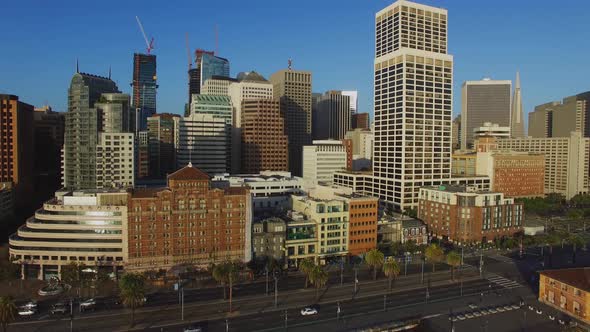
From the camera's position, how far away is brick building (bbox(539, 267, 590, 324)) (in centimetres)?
8494

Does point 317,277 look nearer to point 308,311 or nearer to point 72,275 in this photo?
point 308,311

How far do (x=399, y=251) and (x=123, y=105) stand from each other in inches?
4929

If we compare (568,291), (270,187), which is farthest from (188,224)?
(568,291)

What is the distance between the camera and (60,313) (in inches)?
3374

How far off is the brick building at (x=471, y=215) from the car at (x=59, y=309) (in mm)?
115367

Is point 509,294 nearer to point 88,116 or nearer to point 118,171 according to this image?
point 118,171

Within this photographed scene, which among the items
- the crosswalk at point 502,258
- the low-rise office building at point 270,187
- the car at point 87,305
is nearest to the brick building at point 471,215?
the crosswalk at point 502,258

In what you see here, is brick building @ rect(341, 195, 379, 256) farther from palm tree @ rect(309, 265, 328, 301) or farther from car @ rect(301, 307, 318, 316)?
car @ rect(301, 307, 318, 316)

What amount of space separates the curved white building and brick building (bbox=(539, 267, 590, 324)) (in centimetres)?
9404

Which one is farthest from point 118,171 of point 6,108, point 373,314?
point 373,314

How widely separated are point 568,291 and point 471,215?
2277 inches

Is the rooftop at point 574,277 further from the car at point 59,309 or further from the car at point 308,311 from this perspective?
the car at point 59,309

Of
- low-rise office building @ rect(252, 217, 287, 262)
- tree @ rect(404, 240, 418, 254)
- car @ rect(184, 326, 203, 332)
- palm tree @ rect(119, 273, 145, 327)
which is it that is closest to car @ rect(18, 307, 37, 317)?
palm tree @ rect(119, 273, 145, 327)

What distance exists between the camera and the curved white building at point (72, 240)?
10575cm
